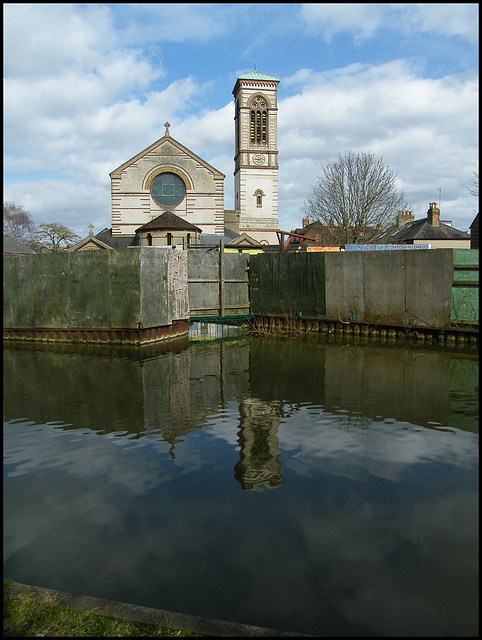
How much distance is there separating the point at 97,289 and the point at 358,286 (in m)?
7.76

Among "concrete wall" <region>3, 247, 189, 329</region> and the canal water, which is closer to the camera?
the canal water

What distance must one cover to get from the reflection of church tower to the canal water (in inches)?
1.1

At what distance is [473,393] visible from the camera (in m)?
7.43

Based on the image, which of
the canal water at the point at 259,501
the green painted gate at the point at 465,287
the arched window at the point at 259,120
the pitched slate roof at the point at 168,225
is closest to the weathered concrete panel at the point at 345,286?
the green painted gate at the point at 465,287

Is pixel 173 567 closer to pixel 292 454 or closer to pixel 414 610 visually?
pixel 414 610

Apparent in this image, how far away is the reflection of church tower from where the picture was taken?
176 inches

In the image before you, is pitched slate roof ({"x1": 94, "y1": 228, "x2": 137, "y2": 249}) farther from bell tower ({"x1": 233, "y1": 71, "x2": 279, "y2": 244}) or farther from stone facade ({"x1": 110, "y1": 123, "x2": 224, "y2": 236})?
bell tower ({"x1": 233, "y1": 71, "x2": 279, "y2": 244})

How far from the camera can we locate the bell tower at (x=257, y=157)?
52500mm

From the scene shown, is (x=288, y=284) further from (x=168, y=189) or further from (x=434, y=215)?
(x=434, y=215)

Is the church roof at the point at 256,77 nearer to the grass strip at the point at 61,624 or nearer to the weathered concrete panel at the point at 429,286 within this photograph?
the weathered concrete panel at the point at 429,286

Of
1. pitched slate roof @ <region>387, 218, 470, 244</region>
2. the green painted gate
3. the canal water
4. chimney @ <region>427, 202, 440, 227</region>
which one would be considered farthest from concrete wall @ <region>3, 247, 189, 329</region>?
chimney @ <region>427, 202, 440, 227</region>

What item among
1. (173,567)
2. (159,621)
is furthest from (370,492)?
(159,621)

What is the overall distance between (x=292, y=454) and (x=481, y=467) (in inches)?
71.1

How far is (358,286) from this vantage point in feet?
48.1
